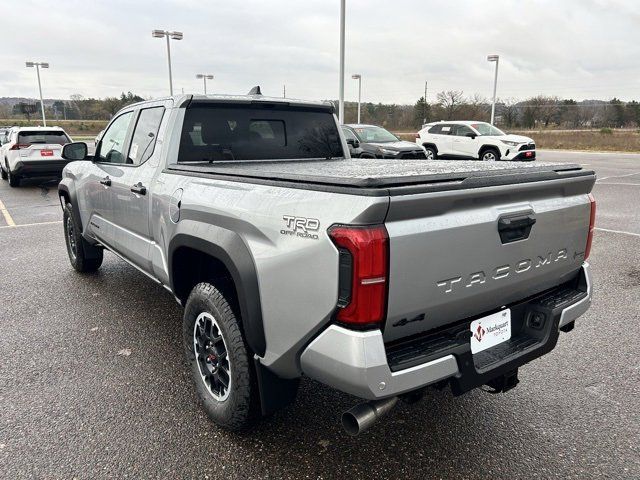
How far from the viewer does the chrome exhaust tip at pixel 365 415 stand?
1979 mm

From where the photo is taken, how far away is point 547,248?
8.05 feet

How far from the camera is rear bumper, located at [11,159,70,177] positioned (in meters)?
13.4

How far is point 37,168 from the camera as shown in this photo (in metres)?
13.6

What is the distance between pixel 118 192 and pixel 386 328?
9.53 ft

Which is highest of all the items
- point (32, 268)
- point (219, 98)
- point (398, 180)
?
point (219, 98)

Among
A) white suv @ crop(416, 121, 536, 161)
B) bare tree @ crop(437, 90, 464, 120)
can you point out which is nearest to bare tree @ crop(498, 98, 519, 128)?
bare tree @ crop(437, 90, 464, 120)

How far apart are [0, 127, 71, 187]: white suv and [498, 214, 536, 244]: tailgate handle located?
13.9 m

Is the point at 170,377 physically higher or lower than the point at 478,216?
lower

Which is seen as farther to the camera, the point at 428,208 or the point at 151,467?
the point at 151,467

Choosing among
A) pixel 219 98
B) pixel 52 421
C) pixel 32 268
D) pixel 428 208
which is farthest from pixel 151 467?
pixel 32 268

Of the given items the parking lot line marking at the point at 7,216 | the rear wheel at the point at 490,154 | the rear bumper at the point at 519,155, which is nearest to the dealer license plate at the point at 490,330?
the parking lot line marking at the point at 7,216

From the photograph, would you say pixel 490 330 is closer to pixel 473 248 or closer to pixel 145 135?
pixel 473 248

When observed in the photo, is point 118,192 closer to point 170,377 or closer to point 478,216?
point 170,377

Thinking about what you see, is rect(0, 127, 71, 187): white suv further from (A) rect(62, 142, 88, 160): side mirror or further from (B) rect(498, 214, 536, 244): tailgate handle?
(B) rect(498, 214, 536, 244): tailgate handle
